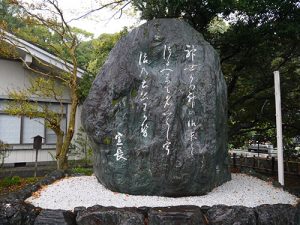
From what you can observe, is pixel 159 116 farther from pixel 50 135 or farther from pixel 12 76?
pixel 12 76

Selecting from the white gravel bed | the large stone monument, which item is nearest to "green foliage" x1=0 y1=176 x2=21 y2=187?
the white gravel bed

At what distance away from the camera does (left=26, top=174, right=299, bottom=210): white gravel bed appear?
18.3 feet

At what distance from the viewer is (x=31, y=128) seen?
43.0 ft

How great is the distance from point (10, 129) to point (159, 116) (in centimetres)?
862

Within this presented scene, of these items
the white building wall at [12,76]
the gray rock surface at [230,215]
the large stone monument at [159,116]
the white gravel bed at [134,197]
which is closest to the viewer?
the gray rock surface at [230,215]

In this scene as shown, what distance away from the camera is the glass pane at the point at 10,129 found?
12500mm

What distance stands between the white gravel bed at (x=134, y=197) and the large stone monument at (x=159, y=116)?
0.23m

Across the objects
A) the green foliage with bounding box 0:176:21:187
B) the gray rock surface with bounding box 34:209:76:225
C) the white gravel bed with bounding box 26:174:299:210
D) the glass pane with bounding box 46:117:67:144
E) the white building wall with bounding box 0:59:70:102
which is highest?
the white building wall with bounding box 0:59:70:102

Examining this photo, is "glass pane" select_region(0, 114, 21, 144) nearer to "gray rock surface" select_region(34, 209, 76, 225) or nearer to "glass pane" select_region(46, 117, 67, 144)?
"glass pane" select_region(46, 117, 67, 144)

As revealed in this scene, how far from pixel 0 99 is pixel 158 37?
8264 mm

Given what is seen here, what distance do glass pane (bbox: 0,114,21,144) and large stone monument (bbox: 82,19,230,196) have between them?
7081 mm

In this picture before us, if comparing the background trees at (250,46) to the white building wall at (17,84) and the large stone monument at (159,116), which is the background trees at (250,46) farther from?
the large stone monument at (159,116)

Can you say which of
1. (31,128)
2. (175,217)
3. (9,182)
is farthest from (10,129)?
(175,217)

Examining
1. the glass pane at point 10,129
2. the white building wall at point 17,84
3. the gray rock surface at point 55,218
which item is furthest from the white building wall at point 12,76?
the gray rock surface at point 55,218
